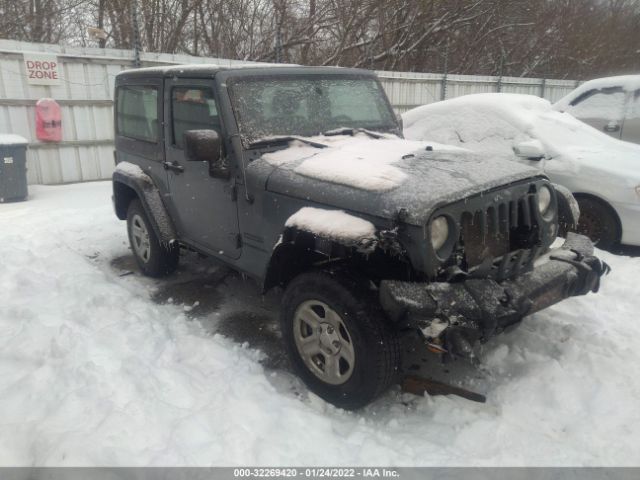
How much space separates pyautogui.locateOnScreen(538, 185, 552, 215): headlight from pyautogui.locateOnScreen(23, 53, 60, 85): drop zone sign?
297 inches

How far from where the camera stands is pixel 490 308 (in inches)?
101

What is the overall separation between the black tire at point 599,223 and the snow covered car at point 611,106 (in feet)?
11.9

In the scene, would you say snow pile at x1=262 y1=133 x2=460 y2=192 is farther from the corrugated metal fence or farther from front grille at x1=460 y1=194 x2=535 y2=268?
the corrugated metal fence

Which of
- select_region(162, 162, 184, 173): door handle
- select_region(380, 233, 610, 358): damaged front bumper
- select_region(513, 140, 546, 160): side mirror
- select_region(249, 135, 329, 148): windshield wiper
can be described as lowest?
select_region(380, 233, 610, 358): damaged front bumper

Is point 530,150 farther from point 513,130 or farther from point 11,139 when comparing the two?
point 11,139

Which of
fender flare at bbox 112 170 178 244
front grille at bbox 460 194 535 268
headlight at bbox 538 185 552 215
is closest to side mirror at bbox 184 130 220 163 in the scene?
fender flare at bbox 112 170 178 244

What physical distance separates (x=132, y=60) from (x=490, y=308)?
7.90 meters

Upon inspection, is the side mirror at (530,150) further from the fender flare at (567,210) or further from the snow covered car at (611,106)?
the snow covered car at (611,106)

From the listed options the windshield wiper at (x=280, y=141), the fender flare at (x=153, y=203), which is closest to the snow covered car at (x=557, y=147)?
the windshield wiper at (x=280, y=141)

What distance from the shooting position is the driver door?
12.1 feet

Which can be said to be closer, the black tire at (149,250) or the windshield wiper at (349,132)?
the windshield wiper at (349,132)

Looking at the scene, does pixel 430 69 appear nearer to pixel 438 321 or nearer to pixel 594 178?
pixel 594 178

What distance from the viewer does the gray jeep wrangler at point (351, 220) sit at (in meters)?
2.60

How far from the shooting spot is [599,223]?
16.9 feet
